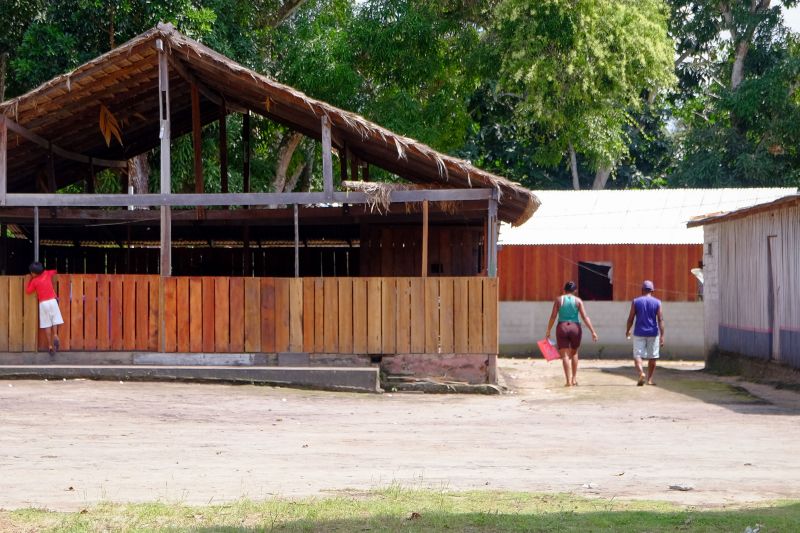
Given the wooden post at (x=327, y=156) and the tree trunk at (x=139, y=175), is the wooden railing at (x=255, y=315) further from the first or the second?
the tree trunk at (x=139, y=175)

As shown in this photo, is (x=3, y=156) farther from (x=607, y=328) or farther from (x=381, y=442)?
(x=607, y=328)

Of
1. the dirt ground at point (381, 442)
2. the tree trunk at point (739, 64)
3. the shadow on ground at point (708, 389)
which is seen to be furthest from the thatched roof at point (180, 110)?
the tree trunk at point (739, 64)

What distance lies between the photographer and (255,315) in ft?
60.7

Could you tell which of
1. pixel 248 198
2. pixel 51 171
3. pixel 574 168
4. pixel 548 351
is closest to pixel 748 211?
pixel 548 351

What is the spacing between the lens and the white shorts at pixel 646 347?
19.8 meters

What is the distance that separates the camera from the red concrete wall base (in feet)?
60.2

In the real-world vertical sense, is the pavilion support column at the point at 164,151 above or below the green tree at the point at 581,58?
below

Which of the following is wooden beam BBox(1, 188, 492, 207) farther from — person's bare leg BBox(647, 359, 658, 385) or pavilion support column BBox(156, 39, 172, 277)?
person's bare leg BBox(647, 359, 658, 385)

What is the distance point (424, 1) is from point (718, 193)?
30.7 ft

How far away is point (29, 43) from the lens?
25.6 m

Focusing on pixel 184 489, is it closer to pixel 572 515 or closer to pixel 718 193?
pixel 572 515

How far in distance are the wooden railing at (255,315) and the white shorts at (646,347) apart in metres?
2.95

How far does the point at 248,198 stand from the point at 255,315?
1.80 meters

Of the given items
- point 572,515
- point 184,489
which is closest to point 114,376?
point 184,489
